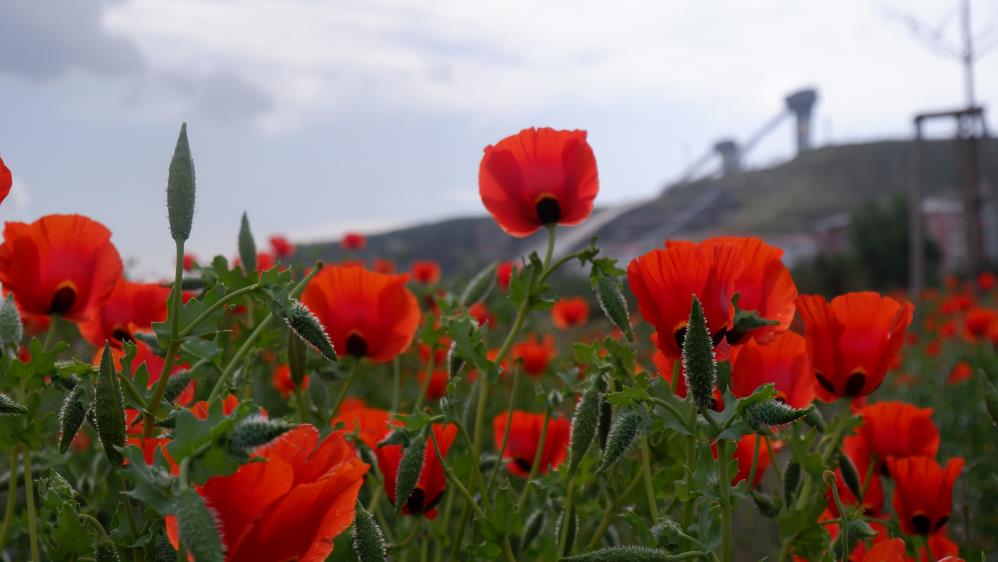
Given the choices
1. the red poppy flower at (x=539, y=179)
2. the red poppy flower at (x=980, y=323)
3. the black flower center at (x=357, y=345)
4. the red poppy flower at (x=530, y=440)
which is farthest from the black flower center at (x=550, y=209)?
the red poppy flower at (x=980, y=323)

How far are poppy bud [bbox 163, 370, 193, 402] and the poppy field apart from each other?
1cm

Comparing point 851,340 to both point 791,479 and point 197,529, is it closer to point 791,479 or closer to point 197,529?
point 791,479

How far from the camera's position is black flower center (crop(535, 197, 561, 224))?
1.45 m

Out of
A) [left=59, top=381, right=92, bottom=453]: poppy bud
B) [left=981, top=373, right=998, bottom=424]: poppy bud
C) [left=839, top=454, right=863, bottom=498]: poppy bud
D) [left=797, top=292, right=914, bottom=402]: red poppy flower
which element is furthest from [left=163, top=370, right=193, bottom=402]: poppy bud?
[left=981, top=373, right=998, bottom=424]: poppy bud

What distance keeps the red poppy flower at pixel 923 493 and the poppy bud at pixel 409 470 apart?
93 cm

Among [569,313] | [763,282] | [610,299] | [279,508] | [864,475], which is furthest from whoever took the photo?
[569,313]

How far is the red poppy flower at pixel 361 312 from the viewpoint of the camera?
5.10 ft

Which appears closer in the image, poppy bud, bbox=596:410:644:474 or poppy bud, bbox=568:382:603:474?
poppy bud, bbox=596:410:644:474

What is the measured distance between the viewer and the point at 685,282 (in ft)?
3.61

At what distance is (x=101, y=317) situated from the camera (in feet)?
5.50

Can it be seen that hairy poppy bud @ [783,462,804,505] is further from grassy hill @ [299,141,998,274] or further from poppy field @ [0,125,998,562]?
grassy hill @ [299,141,998,274]

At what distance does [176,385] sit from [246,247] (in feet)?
1.84

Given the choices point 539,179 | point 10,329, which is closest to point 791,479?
point 539,179

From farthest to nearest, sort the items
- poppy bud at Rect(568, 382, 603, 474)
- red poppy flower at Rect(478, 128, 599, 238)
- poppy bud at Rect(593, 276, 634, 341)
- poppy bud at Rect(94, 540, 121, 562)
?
1. red poppy flower at Rect(478, 128, 599, 238)
2. poppy bud at Rect(593, 276, 634, 341)
3. poppy bud at Rect(568, 382, 603, 474)
4. poppy bud at Rect(94, 540, 121, 562)
